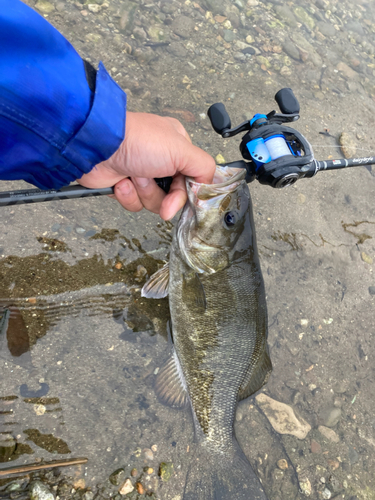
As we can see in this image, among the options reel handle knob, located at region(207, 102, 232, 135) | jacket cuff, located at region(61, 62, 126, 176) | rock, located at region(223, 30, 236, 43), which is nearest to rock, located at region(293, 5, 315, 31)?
rock, located at region(223, 30, 236, 43)

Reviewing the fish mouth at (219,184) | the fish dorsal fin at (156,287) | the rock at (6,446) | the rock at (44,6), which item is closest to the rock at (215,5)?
the rock at (44,6)

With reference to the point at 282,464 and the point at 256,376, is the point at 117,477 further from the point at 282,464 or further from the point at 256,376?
the point at 282,464

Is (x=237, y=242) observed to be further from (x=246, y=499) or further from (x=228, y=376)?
(x=246, y=499)

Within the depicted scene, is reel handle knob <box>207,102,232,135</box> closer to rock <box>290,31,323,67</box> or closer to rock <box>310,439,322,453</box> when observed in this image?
rock <box>310,439,322,453</box>

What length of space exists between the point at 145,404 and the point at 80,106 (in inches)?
92.8

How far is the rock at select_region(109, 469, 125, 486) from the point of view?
2.44 metres

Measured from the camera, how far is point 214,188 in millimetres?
2295

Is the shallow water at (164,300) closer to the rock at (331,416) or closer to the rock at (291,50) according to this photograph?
the rock at (331,416)

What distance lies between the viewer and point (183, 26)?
4.36m

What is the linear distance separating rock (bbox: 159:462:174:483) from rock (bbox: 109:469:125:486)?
0.31 m

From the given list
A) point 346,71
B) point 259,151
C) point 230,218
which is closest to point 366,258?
point 230,218

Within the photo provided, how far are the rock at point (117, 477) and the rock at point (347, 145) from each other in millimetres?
4292

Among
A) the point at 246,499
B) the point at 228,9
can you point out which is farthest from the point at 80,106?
the point at 228,9

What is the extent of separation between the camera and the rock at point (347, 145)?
13.2 feet
